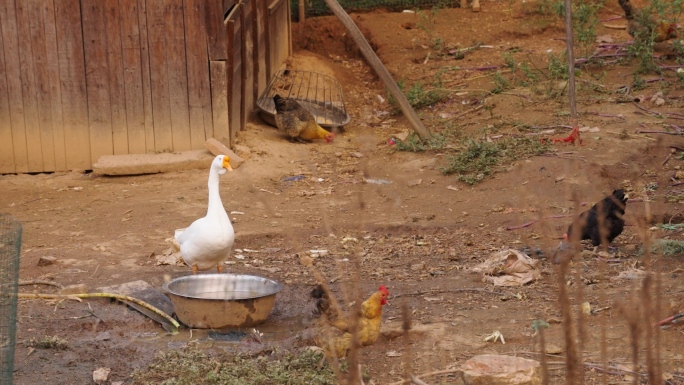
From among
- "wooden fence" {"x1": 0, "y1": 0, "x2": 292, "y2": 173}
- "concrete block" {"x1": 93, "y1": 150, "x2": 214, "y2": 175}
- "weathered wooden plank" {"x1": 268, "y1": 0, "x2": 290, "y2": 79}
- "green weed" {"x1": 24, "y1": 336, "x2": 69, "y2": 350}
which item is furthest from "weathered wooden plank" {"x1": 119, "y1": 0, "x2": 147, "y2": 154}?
"green weed" {"x1": 24, "y1": 336, "x2": 69, "y2": 350}

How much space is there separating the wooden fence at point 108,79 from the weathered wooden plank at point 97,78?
0.01 meters

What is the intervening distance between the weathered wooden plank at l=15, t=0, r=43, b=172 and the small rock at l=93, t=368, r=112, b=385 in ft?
19.4

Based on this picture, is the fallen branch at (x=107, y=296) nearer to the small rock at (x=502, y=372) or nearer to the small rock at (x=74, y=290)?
the small rock at (x=74, y=290)

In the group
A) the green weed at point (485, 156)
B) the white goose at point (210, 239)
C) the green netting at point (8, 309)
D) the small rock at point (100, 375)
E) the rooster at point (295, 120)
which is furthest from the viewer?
the rooster at point (295, 120)

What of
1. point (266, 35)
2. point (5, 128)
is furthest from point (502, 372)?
point (266, 35)

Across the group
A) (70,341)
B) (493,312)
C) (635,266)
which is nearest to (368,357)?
(493,312)

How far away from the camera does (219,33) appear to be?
33.4ft

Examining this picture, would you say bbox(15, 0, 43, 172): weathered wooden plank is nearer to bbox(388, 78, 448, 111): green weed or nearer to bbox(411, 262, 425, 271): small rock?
bbox(388, 78, 448, 111): green weed

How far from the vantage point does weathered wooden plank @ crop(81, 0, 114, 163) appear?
396 inches

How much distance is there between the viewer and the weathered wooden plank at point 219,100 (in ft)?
33.6

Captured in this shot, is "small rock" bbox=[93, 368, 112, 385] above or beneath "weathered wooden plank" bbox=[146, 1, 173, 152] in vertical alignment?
beneath

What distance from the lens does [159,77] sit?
10266mm

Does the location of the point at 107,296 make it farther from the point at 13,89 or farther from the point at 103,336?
the point at 13,89

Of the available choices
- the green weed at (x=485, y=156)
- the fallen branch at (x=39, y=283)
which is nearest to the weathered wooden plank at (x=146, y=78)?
the green weed at (x=485, y=156)
